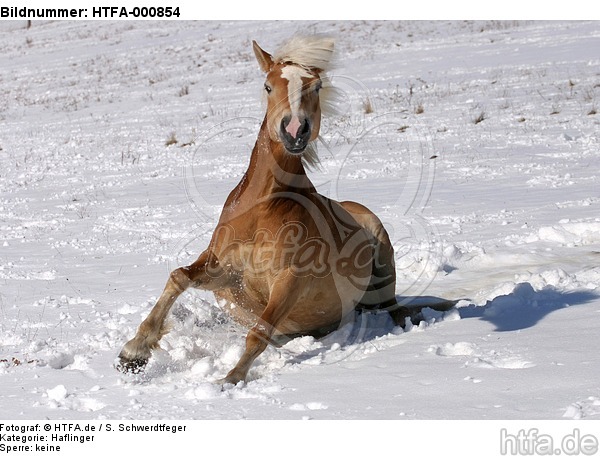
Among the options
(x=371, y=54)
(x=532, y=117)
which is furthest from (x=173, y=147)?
(x=371, y=54)

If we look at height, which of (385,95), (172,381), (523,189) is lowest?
(172,381)

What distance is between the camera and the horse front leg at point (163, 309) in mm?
4730

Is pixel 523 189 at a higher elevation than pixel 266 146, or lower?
higher

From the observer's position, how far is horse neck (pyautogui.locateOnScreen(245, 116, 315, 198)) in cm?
510

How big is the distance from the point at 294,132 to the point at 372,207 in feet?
17.0

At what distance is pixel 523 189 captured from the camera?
34.4 feet

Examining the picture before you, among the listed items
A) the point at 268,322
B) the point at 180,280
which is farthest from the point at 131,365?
the point at 268,322

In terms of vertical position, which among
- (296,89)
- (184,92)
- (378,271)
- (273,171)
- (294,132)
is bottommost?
(378,271)

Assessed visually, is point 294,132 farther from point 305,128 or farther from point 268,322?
point 268,322

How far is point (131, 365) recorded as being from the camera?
185 inches

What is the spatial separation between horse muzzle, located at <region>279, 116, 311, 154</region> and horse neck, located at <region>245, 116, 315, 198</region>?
0.99 feet

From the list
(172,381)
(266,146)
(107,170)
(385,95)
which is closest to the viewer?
(172,381)

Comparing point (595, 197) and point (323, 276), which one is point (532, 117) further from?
point (323, 276)

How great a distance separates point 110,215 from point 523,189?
18.3 ft
